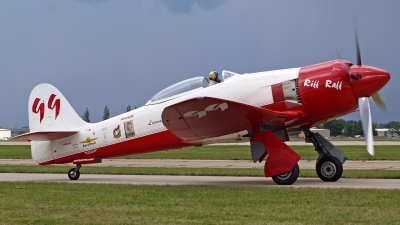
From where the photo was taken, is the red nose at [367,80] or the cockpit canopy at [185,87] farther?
the cockpit canopy at [185,87]

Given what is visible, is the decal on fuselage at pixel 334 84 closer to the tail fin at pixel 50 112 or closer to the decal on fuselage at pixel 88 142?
the decal on fuselage at pixel 88 142

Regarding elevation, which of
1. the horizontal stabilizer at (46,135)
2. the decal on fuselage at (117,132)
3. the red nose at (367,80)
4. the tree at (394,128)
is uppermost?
the red nose at (367,80)

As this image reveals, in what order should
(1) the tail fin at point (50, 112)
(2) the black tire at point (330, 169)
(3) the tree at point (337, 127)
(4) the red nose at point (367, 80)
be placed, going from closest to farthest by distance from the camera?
(4) the red nose at point (367, 80) < (2) the black tire at point (330, 169) < (1) the tail fin at point (50, 112) < (3) the tree at point (337, 127)

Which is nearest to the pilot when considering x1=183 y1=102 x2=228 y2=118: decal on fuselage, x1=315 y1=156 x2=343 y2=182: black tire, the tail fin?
x1=183 y1=102 x2=228 y2=118: decal on fuselage

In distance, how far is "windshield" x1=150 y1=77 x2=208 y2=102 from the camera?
1482 cm

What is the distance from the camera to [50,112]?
17.6m

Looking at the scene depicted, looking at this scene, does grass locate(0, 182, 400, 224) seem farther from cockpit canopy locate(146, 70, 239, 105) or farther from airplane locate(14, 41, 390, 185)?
cockpit canopy locate(146, 70, 239, 105)

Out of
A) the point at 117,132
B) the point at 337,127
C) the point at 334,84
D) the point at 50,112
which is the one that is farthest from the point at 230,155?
the point at 337,127

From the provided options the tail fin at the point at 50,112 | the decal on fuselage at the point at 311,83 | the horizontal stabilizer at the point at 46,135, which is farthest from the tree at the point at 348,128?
the decal on fuselage at the point at 311,83

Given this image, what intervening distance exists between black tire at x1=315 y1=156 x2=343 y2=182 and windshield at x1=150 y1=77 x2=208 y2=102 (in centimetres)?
377

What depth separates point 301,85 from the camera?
44.3 feet

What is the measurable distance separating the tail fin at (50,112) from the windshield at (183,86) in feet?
11.4

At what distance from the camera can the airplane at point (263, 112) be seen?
42.9ft

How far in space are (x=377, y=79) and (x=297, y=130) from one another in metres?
2.80
